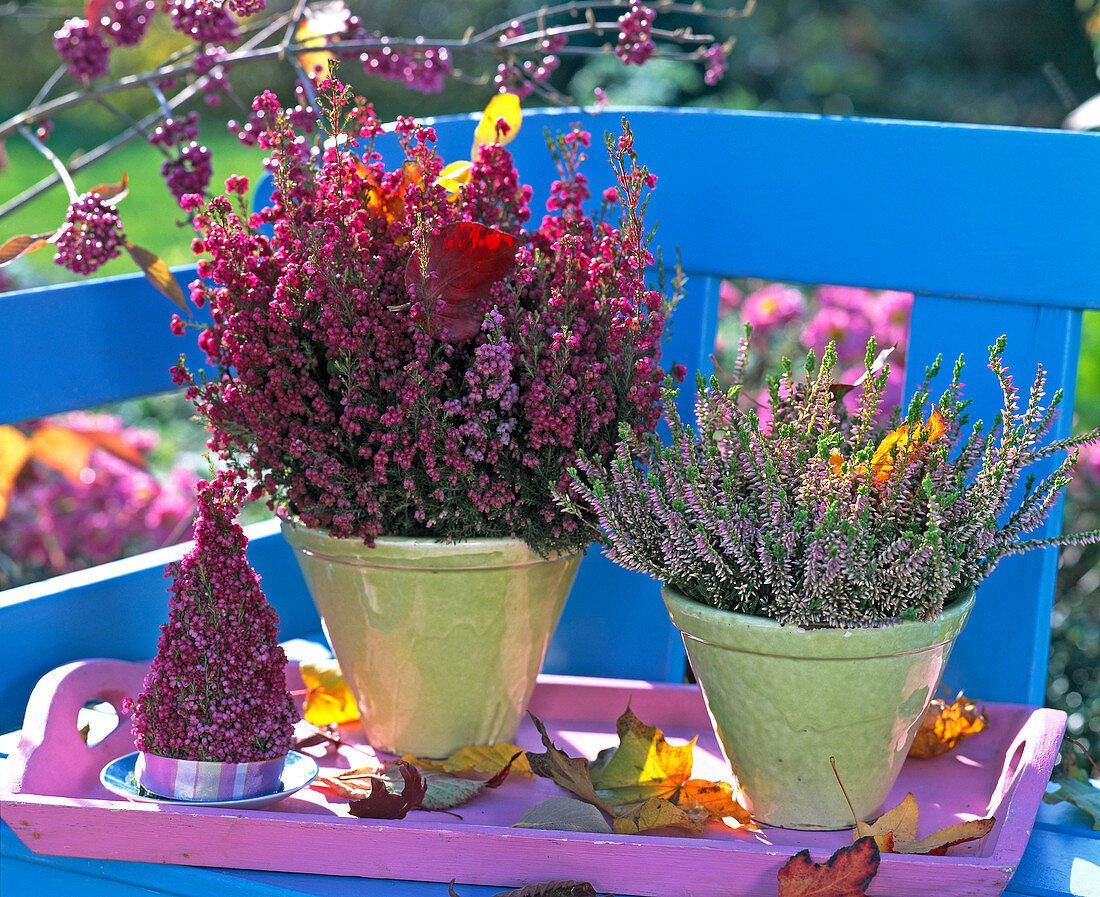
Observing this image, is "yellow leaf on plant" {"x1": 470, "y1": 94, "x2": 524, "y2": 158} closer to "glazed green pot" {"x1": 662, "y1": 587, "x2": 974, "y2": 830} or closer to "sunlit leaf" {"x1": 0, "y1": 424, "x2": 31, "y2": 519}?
"glazed green pot" {"x1": 662, "y1": 587, "x2": 974, "y2": 830}

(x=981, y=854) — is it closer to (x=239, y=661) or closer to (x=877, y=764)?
(x=877, y=764)

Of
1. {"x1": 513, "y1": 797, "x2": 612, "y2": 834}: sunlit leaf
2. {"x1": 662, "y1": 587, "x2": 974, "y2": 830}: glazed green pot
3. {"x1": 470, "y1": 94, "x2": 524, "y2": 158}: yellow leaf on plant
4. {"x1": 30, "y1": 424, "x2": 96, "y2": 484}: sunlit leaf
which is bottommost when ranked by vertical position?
{"x1": 30, "y1": 424, "x2": 96, "y2": 484}: sunlit leaf

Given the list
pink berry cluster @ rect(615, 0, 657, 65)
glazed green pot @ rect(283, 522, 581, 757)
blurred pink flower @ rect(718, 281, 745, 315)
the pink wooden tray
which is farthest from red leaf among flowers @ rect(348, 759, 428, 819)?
blurred pink flower @ rect(718, 281, 745, 315)

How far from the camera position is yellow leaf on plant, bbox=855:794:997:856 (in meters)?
0.87

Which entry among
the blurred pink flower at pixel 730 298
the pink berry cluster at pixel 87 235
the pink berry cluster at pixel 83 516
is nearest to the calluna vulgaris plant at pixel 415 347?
the pink berry cluster at pixel 87 235

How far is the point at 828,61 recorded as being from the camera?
5.59 meters

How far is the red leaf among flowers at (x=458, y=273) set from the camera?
93 cm

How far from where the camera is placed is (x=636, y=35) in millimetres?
1216

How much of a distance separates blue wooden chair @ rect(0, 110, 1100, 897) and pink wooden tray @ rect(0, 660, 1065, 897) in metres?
0.12

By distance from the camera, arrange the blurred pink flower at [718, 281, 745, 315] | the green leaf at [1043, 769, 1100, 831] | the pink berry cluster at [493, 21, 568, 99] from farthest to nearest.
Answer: the blurred pink flower at [718, 281, 745, 315], the pink berry cluster at [493, 21, 568, 99], the green leaf at [1043, 769, 1100, 831]

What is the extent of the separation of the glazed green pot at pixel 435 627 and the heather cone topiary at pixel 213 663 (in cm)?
11

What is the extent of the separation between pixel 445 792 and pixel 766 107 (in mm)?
4477

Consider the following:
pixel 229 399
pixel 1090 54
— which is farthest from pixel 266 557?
pixel 1090 54

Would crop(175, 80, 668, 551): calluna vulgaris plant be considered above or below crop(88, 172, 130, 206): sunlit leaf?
below
